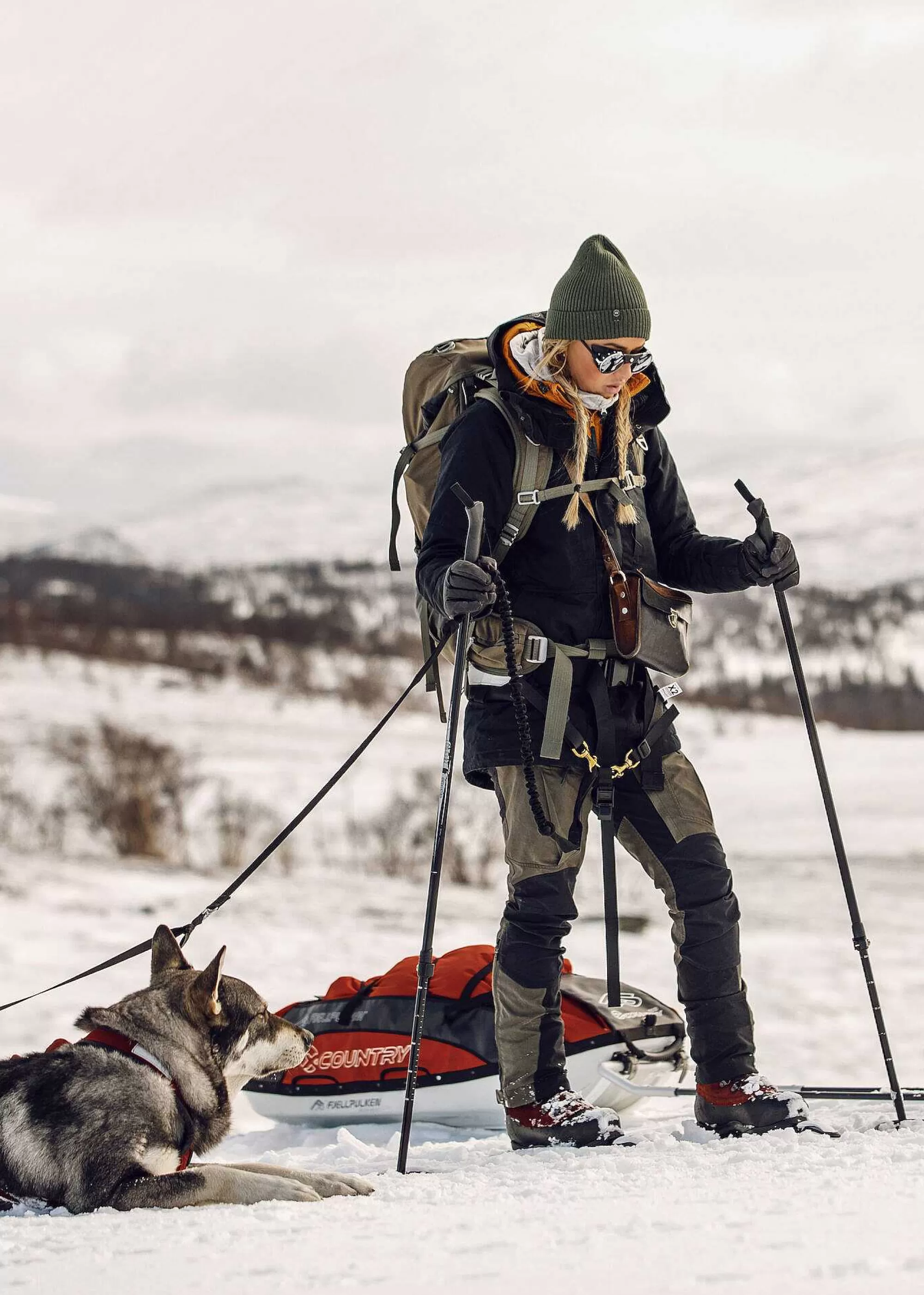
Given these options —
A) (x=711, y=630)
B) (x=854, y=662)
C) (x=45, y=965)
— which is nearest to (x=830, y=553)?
(x=711, y=630)

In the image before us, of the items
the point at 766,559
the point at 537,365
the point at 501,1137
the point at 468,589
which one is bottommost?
the point at 501,1137

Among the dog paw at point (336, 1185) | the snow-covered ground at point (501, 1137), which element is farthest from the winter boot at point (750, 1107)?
the dog paw at point (336, 1185)

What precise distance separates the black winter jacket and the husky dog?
3.52 feet

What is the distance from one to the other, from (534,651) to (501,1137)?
1809 millimetres

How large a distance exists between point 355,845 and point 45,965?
18.5 feet

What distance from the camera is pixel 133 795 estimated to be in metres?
13.3

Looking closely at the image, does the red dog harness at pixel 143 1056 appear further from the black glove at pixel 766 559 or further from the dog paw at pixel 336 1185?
the black glove at pixel 766 559

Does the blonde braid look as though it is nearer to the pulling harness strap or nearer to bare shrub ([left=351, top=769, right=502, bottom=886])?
the pulling harness strap

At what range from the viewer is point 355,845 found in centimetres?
1355

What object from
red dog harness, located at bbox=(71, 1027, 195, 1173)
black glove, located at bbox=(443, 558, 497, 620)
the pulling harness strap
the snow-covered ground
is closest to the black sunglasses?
black glove, located at bbox=(443, 558, 497, 620)

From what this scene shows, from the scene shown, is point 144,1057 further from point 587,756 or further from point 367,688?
point 367,688

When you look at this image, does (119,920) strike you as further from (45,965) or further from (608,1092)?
(608,1092)

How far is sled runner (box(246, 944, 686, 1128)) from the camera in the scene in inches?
183

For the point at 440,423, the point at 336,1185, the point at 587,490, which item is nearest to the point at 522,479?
the point at 587,490
